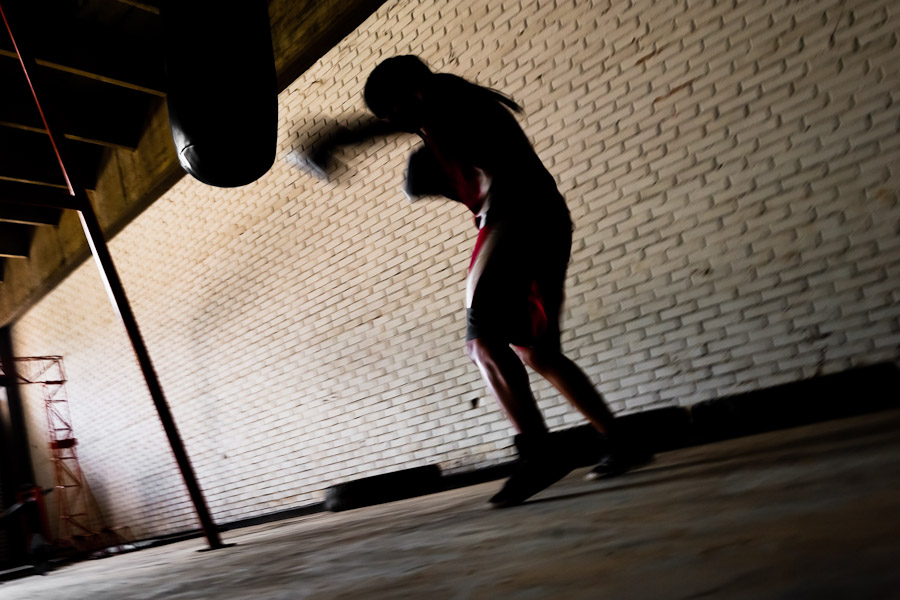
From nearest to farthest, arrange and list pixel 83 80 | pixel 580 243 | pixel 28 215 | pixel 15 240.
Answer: pixel 580 243 → pixel 83 80 → pixel 28 215 → pixel 15 240

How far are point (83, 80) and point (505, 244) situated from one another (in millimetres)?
7602

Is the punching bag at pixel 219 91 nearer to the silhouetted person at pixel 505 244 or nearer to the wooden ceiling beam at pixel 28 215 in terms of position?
the silhouetted person at pixel 505 244

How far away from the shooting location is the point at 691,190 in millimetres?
4117

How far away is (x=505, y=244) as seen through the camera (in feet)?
6.65

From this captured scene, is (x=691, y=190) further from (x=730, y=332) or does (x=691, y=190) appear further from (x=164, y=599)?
(x=164, y=599)

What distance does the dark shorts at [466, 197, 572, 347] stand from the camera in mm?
2004

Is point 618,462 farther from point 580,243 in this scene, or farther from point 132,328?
point 580,243

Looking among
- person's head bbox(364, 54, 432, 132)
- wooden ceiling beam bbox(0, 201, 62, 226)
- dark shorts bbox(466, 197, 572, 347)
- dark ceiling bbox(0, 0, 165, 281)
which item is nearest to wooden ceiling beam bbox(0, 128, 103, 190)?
dark ceiling bbox(0, 0, 165, 281)

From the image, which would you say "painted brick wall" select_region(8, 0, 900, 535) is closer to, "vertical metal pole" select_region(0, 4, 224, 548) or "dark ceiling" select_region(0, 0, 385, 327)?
"dark ceiling" select_region(0, 0, 385, 327)

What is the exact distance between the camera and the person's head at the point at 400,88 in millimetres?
2117

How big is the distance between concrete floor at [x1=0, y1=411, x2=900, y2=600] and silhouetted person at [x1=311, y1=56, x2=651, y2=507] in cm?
18

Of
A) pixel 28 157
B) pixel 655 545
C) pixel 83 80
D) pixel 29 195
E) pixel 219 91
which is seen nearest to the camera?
pixel 655 545

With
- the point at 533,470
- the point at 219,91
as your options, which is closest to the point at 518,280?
the point at 533,470

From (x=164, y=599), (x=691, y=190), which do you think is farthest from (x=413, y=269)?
(x=164, y=599)
